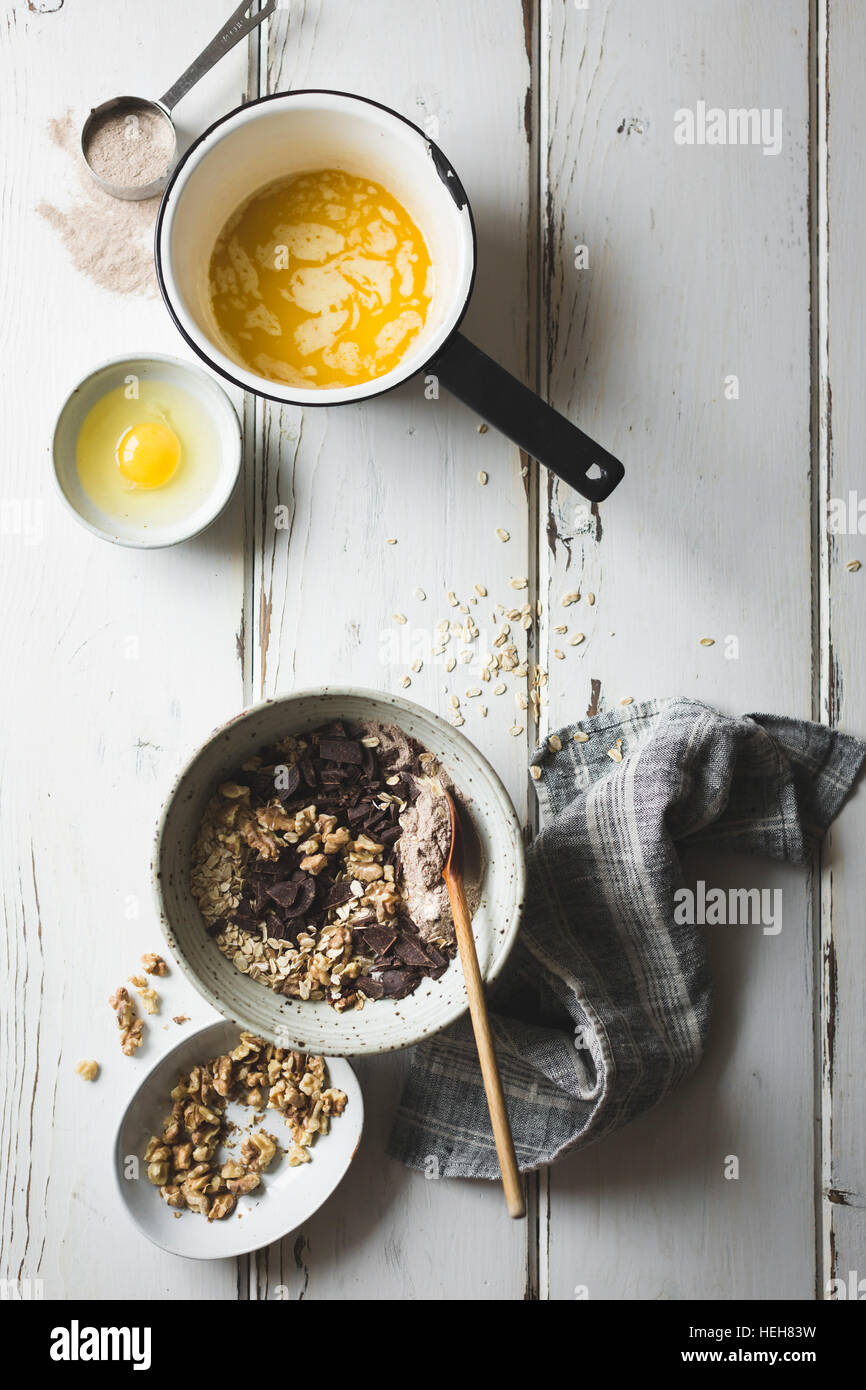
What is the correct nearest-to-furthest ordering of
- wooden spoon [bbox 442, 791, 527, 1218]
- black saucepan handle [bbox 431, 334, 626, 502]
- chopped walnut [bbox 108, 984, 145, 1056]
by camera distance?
wooden spoon [bbox 442, 791, 527, 1218], black saucepan handle [bbox 431, 334, 626, 502], chopped walnut [bbox 108, 984, 145, 1056]

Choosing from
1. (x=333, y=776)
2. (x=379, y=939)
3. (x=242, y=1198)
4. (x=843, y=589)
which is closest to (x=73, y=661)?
(x=333, y=776)

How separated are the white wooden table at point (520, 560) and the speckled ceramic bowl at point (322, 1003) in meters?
0.17

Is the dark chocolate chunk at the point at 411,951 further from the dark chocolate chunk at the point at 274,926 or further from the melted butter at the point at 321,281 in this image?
the melted butter at the point at 321,281

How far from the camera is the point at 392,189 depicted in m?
1.21

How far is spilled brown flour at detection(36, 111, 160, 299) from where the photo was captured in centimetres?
127

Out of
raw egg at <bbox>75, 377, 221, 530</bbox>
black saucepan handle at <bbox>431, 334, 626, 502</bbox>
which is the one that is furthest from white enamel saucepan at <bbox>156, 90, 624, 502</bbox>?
raw egg at <bbox>75, 377, 221, 530</bbox>

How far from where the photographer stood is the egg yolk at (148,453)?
1209 millimetres

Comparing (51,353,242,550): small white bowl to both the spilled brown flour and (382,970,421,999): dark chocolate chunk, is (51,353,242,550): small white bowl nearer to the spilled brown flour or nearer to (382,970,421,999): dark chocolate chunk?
A: the spilled brown flour

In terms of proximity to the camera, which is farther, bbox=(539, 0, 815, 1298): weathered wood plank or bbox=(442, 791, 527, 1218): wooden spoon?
bbox=(539, 0, 815, 1298): weathered wood plank

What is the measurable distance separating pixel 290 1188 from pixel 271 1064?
0.14m

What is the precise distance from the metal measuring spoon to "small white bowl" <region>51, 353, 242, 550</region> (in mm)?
205

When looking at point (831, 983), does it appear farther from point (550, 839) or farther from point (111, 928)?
point (111, 928)

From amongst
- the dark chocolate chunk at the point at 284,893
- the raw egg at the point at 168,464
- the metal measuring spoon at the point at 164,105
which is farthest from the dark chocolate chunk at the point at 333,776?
the metal measuring spoon at the point at 164,105

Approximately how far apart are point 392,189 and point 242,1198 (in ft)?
3.73
